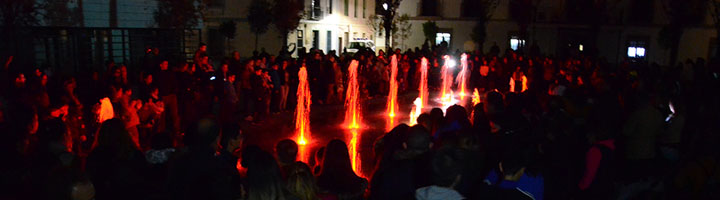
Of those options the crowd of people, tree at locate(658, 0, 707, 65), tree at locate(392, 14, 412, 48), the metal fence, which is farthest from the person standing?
tree at locate(392, 14, 412, 48)

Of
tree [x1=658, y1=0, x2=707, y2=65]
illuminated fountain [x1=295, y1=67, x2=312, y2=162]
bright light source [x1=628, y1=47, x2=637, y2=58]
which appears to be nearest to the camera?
illuminated fountain [x1=295, y1=67, x2=312, y2=162]

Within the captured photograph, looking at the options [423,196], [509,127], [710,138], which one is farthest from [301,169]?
[710,138]

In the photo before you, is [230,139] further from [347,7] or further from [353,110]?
[347,7]

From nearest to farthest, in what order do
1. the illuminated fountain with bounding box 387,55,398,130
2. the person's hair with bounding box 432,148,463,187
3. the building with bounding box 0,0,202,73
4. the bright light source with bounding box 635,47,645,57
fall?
the person's hair with bounding box 432,148,463,187, the building with bounding box 0,0,202,73, the illuminated fountain with bounding box 387,55,398,130, the bright light source with bounding box 635,47,645,57

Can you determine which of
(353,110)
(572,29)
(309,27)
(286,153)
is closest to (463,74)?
(353,110)

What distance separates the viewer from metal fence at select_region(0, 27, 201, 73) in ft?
50.2

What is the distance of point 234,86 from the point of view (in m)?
13.8

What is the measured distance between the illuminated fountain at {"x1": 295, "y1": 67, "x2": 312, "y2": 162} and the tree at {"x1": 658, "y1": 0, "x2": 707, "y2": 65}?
2524 cm

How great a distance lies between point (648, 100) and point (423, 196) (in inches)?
179

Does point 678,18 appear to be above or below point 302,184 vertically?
above

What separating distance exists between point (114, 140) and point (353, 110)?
11.2m

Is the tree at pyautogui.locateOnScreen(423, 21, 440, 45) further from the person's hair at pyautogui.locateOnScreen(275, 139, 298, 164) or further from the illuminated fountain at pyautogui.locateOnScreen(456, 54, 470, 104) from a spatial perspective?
the person's hair at pyautogui.locateOnScreen(275, 139, 298, 164)

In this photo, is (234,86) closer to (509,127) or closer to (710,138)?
(509,127)

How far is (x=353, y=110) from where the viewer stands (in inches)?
643
